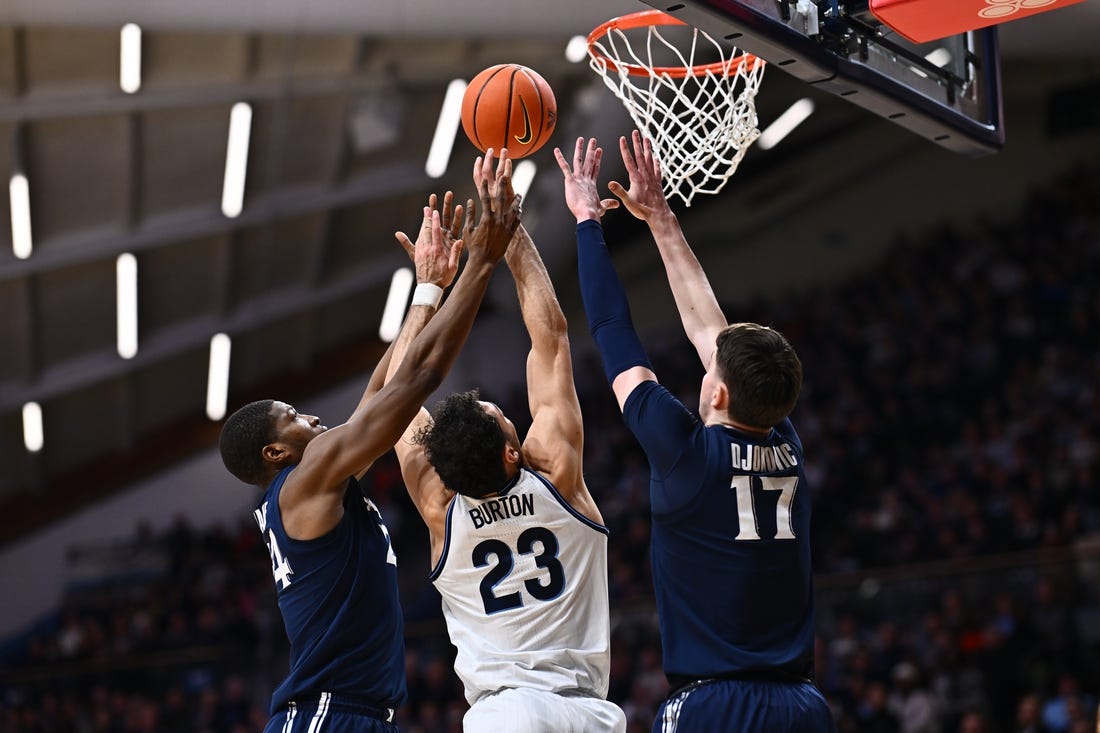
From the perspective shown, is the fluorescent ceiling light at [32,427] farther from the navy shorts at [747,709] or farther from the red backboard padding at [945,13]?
the navy shorts at [747,709]

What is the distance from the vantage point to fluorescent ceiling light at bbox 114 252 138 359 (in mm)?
14677

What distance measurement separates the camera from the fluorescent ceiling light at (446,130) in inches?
568

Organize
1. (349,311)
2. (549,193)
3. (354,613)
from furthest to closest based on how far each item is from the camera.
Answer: (349,311), (549,193), (354,613)

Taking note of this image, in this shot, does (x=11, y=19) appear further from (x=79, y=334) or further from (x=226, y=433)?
(x=226, y=433)

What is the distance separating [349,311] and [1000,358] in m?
9.22

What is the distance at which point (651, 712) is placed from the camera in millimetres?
11227

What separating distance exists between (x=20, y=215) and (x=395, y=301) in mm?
7157

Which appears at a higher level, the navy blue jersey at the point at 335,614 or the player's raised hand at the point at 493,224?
the player's raised hand at the point at 493,224

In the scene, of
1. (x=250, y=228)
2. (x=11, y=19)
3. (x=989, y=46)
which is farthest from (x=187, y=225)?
(x=989, y=46)

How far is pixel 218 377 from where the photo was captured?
18375 millimetres

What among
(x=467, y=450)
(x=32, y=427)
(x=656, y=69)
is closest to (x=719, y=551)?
(x=467, y=450)

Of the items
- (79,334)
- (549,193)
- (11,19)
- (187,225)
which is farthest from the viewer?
(549,193)

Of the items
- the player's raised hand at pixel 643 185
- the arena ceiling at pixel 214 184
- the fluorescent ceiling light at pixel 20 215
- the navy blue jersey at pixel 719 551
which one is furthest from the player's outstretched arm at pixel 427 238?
the fluorescent ceiling light at pixel 20 215

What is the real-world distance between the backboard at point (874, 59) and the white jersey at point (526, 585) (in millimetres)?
1599
